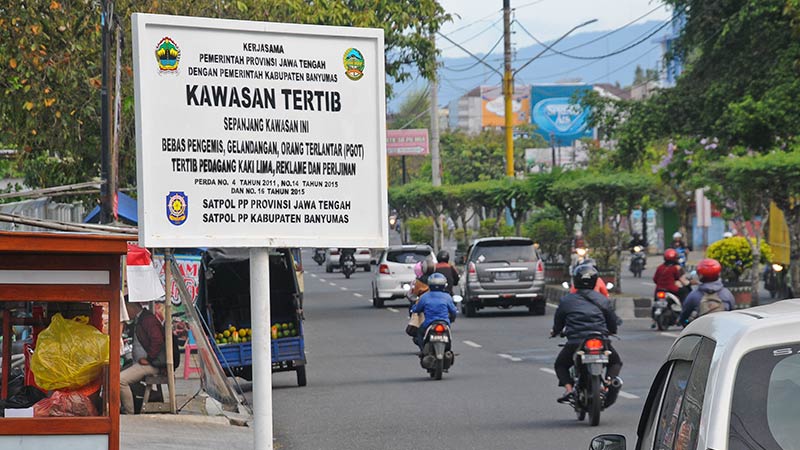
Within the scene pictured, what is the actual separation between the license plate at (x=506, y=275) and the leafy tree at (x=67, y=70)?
644cm

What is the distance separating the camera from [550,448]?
1225 cm

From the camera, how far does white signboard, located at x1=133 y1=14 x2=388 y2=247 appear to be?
678cm

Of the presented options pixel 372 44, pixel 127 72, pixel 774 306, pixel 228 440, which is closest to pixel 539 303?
pixel 127 72

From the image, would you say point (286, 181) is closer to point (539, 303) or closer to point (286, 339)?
point (286, 339)

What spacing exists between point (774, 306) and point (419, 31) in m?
31.0

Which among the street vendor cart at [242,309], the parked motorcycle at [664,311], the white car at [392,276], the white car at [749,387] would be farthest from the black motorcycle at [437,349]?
the white car at [392,276]

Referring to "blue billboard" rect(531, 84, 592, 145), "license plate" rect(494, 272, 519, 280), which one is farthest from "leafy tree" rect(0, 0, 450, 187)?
"blue billboard" rect(531, 84, 592, 145)

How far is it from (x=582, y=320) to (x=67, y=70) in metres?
9.87

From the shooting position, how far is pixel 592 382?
44.2ft

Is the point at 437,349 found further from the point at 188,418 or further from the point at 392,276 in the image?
the point at 392,276

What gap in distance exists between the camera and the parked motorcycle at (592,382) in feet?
44.3

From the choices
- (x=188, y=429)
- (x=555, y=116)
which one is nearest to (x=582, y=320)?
(x=188, y=429)

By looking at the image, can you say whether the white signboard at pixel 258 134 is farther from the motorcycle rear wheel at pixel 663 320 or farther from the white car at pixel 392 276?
the white car at pixel 392 276

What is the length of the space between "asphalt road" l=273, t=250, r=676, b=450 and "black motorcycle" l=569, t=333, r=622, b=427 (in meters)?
0.21
